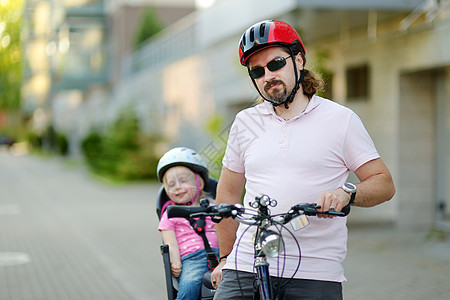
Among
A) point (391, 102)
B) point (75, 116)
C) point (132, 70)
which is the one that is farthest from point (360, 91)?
point (75, 116)

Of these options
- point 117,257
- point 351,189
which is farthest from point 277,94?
point 117,257

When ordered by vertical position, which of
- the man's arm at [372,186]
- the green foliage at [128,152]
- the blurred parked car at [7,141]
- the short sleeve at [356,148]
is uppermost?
the short sleeve at [356,148]

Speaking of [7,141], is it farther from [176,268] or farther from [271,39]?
[271,39]

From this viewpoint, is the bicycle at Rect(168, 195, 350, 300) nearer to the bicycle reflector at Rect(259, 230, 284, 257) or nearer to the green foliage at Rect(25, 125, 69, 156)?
the bicycle reflector at Rect(259, 230, 284, 257)

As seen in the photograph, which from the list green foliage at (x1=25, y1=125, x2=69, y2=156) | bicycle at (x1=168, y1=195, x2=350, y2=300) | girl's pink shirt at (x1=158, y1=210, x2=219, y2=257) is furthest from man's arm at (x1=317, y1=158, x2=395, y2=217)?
green foliage at (x1=25, y1=125, x2=69, y2=156)

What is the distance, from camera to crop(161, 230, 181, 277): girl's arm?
156 inches

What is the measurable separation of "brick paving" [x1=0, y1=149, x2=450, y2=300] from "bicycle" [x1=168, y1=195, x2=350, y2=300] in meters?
4.21

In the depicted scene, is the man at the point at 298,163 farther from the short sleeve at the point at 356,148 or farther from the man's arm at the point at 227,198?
the man's arm at the point at 227,198

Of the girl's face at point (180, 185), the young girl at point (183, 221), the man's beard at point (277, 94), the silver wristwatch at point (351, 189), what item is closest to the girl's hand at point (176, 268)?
the young girl at point (183, 221)

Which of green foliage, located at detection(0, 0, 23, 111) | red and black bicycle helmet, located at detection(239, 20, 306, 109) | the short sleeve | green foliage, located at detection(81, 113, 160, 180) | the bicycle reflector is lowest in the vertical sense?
green foliage, located at detection(81, 113, 160, 180)

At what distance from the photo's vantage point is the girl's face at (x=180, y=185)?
4078mm

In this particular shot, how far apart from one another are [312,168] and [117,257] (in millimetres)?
6930

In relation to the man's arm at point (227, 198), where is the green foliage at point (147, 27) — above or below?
above

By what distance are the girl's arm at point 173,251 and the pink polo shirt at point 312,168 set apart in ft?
3.89
